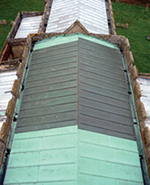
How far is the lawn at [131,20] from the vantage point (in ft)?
102

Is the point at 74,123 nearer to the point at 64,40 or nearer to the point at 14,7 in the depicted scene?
the point at 64,40

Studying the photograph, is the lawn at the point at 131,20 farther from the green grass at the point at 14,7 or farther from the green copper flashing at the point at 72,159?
the green copper flashing at the point at 72,159

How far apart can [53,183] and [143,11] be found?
43.5 meters

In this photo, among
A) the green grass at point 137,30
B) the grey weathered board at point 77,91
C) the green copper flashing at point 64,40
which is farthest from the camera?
the green grass at point 137,30

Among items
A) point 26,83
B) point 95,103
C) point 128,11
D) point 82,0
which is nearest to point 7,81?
point 26,83

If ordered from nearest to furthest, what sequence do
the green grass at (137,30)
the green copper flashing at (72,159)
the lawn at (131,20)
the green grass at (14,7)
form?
the green copper flashing at (72,159)
the green grass at (137,30)
the lawn at (131,20)
the green grass at (14,7)

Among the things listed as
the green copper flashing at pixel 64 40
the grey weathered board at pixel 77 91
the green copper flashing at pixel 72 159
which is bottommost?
the green copper flashing at pixel 72 159

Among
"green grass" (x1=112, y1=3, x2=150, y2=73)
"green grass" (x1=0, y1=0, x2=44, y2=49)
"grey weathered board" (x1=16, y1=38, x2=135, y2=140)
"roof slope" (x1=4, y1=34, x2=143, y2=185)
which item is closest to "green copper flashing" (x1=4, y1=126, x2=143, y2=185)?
"roof slope" (x1=4, y1=34, x2=143, y2=185)

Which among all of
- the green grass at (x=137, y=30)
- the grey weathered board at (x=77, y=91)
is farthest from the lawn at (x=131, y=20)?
the grey weathered board at (x=77, y=91)

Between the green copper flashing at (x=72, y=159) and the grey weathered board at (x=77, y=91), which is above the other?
the grey weathered board at (x=77, y=91)

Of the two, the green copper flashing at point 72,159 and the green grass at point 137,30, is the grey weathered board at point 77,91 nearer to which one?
the green copper flashing at point 72,159

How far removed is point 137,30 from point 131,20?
153 inches

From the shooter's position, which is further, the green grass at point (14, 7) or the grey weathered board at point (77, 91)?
the green grass at point (14, 7)

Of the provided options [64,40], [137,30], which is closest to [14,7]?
[137,30]
